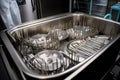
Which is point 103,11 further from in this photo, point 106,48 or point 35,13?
point 106,48

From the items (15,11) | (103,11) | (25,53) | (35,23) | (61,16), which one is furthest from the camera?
(103,11)

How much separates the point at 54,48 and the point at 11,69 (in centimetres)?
40

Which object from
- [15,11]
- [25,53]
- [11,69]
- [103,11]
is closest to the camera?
Result: [11,69]

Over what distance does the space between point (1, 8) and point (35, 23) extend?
0.54 meters

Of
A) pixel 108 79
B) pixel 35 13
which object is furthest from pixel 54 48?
pixel 35 13

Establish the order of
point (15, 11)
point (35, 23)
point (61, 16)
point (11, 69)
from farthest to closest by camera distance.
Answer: point (15, 11)
point (61, 16)
point (35, 23)
point (11, 69)

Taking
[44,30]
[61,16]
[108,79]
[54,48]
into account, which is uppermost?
[61,16]

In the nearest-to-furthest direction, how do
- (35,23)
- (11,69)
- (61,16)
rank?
(11,69) → (35,23) → (61,16)

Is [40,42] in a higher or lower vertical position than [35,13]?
lower

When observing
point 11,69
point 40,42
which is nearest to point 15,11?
point 40,42

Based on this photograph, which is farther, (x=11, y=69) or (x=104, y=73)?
(x=104, y=73)

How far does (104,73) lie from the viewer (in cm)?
84

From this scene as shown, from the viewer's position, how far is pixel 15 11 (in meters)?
1.34

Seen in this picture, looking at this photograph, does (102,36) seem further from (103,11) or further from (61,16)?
(103,11)
